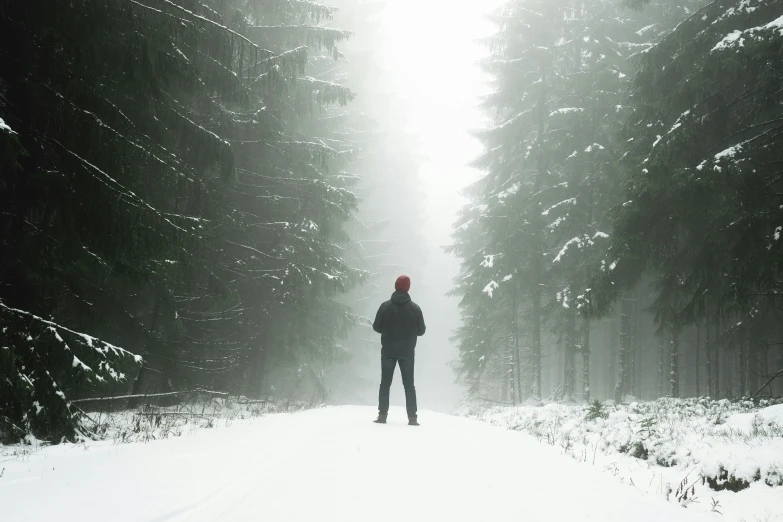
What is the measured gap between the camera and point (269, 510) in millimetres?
2668

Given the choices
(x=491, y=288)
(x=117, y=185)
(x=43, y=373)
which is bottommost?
(x=43, y=373)

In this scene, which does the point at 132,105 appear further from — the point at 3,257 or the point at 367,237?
the point at 367,237

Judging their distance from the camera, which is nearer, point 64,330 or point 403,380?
point 64,330

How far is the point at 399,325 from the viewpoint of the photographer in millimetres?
7453

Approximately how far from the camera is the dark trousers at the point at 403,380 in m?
7.19

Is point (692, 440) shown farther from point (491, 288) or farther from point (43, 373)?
point (491, 288)

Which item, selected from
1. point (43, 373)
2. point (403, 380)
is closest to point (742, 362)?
point (403, 380)

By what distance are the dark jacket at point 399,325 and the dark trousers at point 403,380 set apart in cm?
11

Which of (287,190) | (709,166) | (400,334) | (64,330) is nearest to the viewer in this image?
(64,330)

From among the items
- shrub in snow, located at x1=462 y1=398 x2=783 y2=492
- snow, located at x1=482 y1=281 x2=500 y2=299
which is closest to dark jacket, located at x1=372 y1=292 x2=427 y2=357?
shrub in snow, located at x1=462 y1=398 x2=783 y2=492

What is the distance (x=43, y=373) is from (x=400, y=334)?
465 centimetres

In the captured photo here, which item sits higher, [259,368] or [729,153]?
[729,153]

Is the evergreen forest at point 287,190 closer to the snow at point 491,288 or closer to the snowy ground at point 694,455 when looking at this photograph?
the snow at point 491,288

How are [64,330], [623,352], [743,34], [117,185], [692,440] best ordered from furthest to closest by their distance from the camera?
[623,352] → [743,34] → [117,185] → [692,440] → [64,330]
